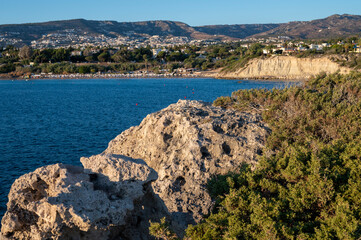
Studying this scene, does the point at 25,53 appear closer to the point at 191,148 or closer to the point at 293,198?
the point at 191,148

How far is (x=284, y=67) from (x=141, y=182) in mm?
81389

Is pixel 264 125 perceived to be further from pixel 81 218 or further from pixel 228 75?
pixel 228 75

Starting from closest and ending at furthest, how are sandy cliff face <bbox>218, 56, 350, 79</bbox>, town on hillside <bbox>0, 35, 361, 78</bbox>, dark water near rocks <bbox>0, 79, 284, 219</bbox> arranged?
dark water near rocks <bbox>0, 79, 284, 219</bbox>, sandy cliff face <bbox>218, 56, 350, 79</bbox>, town on hillside <bbox>0, 35, 361, 78</bbox>

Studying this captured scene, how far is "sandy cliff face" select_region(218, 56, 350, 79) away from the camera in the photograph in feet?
243

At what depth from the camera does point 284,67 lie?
81625 millimetres

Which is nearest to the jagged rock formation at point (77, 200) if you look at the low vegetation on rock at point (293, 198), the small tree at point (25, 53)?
the low vegetation on rock at point (293, 198)

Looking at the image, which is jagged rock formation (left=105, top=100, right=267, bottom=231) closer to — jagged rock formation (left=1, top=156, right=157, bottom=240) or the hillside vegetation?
the hillside vegetation

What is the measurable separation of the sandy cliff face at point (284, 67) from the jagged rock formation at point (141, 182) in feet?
215

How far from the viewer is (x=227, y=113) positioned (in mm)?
11141

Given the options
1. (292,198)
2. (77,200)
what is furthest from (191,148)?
(77,200)

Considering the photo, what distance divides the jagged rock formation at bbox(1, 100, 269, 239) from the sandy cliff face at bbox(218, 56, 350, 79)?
6539 centimetres

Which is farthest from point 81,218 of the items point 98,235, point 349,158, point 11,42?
point 11,42

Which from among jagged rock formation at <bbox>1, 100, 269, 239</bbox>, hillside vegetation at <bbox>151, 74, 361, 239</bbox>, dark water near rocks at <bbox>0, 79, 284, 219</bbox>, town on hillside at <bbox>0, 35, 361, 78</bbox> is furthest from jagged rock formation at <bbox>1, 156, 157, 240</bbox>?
town on hillside at <bbox>0, 35, 361, 78</bbox>

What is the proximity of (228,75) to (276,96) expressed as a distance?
274ft
